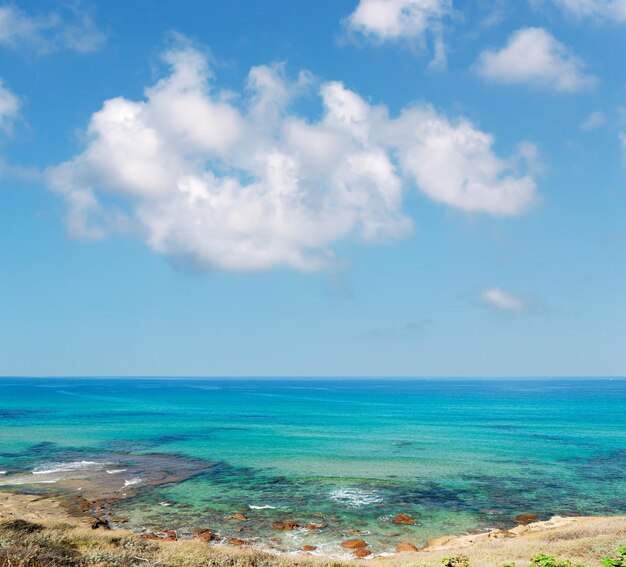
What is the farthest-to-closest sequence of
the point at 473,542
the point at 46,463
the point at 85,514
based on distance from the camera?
1. the point at 46,463
2. the point at 85,514
3. the point at 473,542

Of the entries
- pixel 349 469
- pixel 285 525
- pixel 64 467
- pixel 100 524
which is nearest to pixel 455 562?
pixel 285 525

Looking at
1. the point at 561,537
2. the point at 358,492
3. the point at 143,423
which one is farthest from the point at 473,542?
the point at 143,423

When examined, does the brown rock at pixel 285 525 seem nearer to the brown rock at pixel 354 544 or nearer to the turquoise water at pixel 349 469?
the turquoise water at pixel 349 469

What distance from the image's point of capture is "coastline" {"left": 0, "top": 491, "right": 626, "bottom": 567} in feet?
76.8

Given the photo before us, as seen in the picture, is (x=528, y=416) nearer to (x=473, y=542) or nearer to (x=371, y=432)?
(x=371, y=432)

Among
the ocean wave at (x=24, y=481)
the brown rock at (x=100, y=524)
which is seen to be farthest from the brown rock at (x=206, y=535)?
the ocean wave at (x=24, y=481)

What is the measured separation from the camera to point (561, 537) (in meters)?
28.1

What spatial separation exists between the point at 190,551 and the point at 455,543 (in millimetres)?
17176

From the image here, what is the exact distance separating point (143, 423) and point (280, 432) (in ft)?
107

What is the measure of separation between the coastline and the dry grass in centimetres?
5

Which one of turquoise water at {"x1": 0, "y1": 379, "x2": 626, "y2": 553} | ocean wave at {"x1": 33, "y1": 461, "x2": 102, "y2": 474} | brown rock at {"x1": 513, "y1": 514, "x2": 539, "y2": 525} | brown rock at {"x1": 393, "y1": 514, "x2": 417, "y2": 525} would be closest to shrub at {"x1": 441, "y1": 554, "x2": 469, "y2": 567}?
turquoise water at {"x1": 0, "y1": 379, "x2": 626, "y2": 553}

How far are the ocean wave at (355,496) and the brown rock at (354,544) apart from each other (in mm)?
8136

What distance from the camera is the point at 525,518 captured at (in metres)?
36.2

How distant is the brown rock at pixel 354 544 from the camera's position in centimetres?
3039
